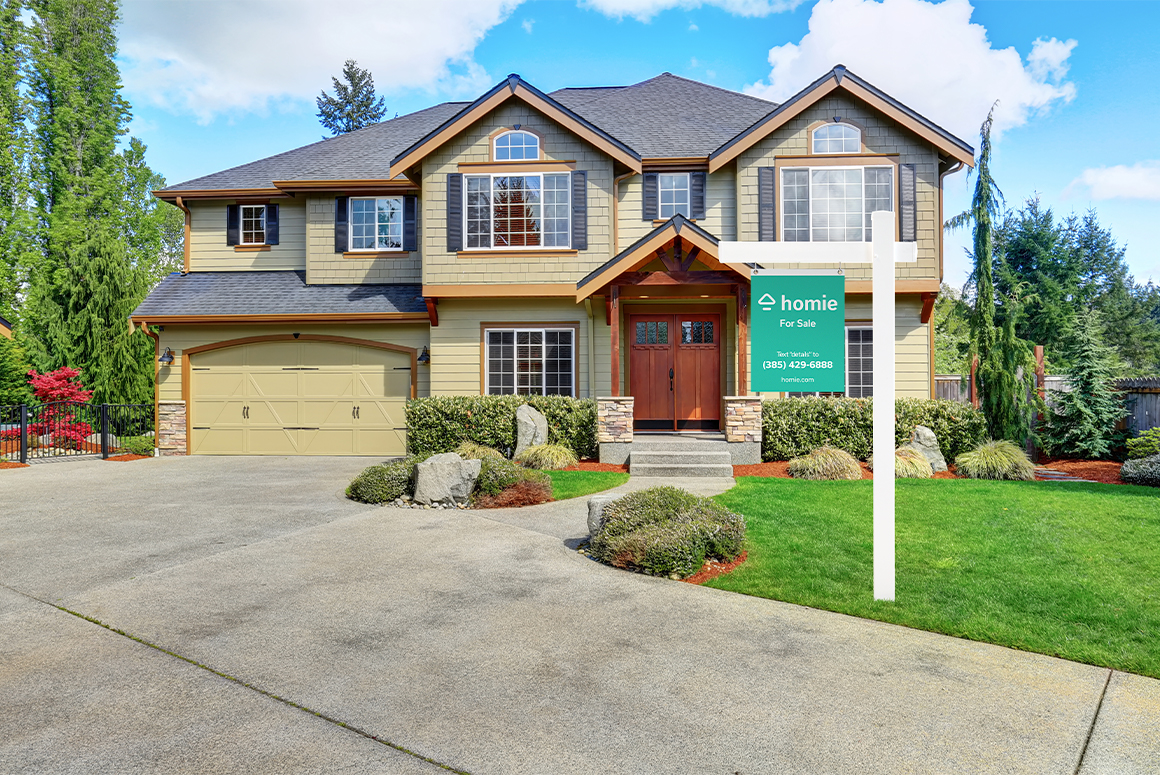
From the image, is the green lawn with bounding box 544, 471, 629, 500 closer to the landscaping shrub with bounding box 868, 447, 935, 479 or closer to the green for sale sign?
the landscaping shrub with bounding box 868, 447, 935, 479

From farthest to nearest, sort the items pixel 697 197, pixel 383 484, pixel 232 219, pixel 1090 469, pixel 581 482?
1. pixel 232 219
2. pixel 697 197
3. pixel 1090 469
4. pixel 581 482
5. pixel 383 484

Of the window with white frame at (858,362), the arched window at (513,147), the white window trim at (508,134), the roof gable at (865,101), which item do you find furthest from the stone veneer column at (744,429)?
the arched window at (513,147)

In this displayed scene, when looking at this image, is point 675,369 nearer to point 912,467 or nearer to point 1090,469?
point 912,467

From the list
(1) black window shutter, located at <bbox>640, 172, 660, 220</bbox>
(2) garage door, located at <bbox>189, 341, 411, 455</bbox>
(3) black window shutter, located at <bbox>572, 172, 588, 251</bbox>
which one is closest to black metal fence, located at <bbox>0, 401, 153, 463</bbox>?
(2) garage door, located at <bbox>189, 341, 411, 455</bbox>

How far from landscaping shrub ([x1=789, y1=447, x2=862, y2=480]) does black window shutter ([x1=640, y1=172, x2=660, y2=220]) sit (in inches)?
244

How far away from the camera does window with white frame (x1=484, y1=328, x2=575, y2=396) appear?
14.6 m

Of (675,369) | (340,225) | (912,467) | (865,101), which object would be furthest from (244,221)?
(912,467)

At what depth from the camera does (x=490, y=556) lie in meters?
6.61

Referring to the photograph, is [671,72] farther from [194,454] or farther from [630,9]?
[194,454]

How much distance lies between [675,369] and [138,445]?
1231 centimetres

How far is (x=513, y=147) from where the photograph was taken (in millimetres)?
14375

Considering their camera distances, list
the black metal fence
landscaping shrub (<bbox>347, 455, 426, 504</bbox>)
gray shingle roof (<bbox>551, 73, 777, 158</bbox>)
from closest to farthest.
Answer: landscaping shrub (<bbox>347, 455, 426, 504</bbox>) → the black metal fence → gray shingle roof (<bbox>551, 73, 777, 158</bbox>)

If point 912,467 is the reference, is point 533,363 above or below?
above

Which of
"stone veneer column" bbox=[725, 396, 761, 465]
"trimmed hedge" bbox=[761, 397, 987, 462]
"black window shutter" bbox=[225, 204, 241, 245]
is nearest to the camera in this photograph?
"stone veneer column" bbox=[725, 396, 761, 465]
